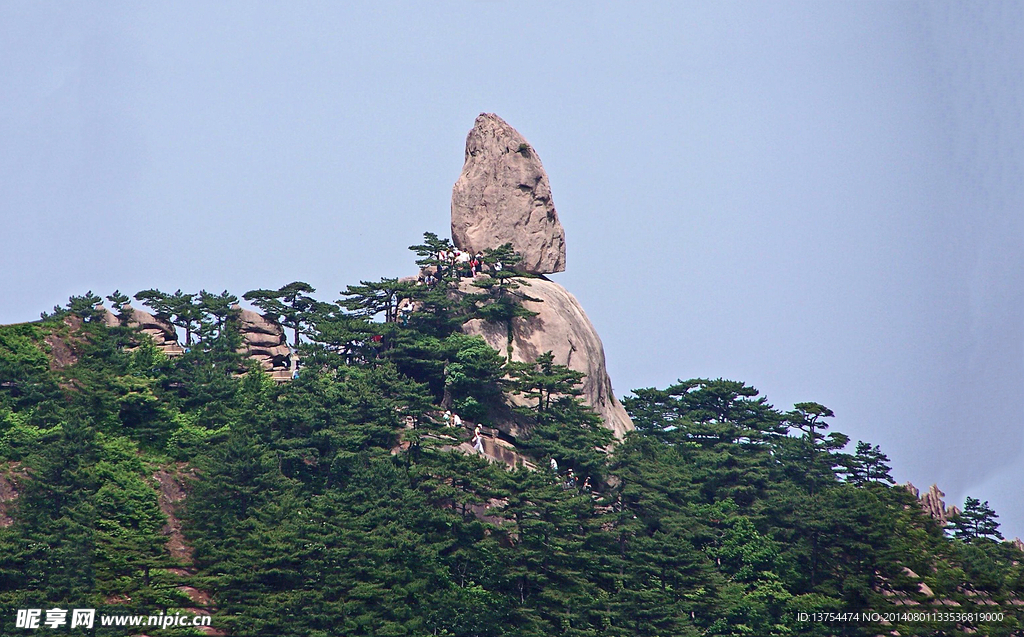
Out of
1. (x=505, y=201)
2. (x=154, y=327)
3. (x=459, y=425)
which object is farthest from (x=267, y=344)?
(x=505, y=201)

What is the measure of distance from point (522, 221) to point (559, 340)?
5.82 meters

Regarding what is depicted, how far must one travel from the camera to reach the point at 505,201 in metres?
53.2

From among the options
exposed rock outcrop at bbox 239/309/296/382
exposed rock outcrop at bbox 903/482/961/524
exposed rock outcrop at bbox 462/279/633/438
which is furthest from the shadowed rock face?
exposed rock outcrop at bbox 903/482/961/524

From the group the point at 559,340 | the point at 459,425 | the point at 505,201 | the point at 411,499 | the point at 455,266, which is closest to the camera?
the point at 411,499

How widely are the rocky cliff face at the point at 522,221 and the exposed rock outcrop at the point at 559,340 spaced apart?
53 mm

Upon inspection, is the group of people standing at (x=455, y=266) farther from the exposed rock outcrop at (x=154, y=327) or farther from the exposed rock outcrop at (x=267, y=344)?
the exposed rock outcrop at (x=154, y=327)

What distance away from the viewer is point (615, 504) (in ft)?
149

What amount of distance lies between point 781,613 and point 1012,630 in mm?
8017

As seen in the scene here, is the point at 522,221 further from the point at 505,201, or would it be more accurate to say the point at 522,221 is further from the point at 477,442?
the point at 477,442

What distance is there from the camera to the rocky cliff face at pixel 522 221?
5103 centimetres

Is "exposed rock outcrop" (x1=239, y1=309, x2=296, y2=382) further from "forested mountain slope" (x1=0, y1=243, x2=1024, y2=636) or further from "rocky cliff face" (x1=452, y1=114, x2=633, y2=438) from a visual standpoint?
"rocky cliff face" (x1=452, y1=114, x2=633, y2=438)

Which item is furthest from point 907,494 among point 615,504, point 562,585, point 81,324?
point 81,324

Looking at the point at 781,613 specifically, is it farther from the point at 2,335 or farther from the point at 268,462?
the point at 2,335

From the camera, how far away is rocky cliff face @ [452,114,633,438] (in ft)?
167
